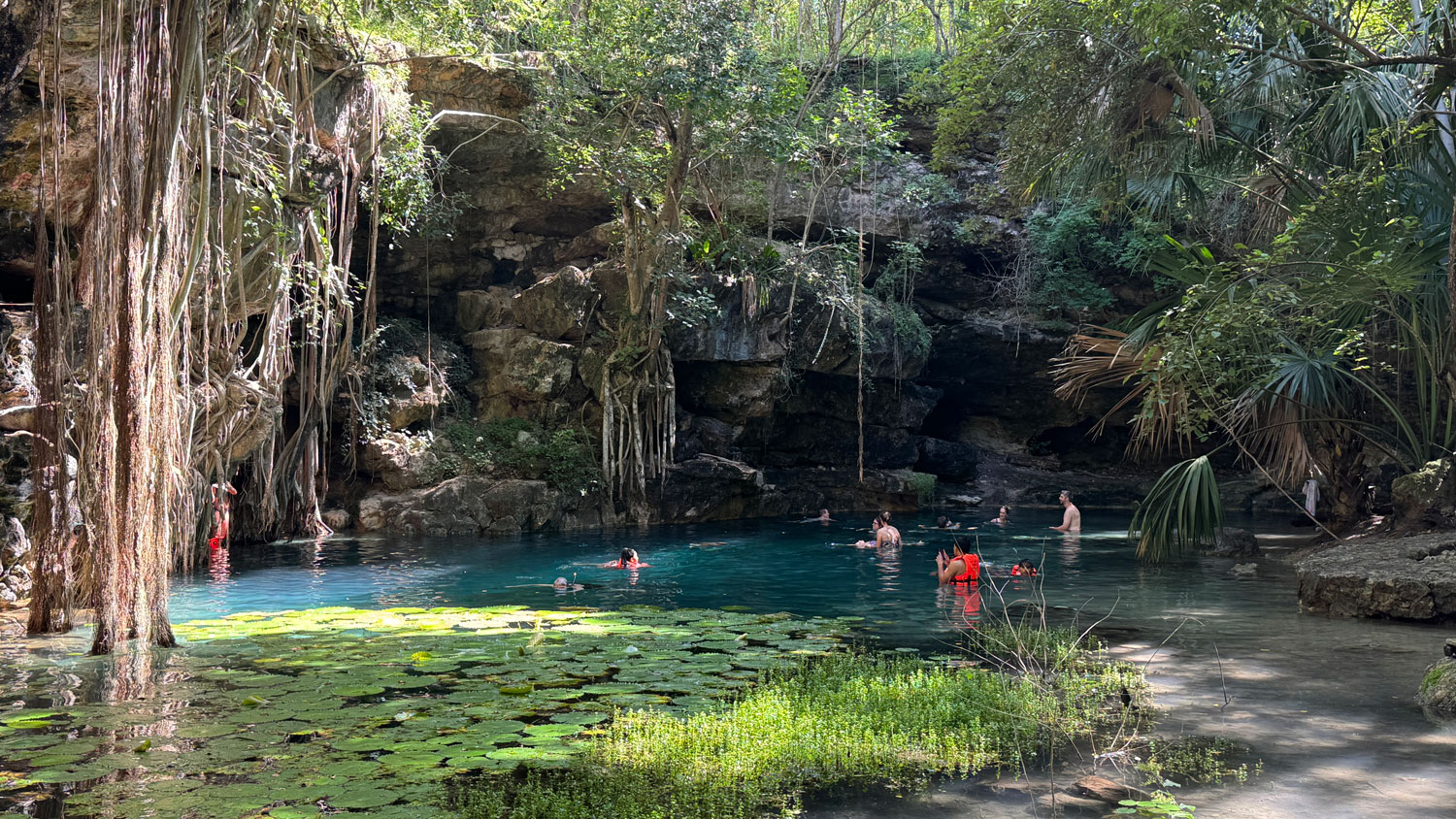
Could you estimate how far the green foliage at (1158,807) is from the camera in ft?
12.7

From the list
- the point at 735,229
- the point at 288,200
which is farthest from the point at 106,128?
the point at 735,229

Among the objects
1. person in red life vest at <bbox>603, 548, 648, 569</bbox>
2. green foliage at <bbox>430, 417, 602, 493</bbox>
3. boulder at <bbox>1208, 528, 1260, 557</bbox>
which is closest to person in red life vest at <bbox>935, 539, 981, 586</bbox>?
person in red life vest at <bbox>603, 548, 648, 569</bbox>

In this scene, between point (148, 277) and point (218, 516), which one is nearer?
point (148, 277)

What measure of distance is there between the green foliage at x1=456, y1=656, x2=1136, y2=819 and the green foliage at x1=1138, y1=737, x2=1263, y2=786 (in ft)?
1.30

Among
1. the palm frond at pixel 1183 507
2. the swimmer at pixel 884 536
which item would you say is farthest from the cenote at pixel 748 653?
the palm frond at pixel 1183 507

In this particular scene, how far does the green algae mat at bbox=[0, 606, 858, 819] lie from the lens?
4012 mm

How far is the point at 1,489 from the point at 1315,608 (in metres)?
11.1

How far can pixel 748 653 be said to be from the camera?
7102 millimetres

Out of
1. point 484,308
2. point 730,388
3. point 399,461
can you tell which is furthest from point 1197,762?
point 484,308

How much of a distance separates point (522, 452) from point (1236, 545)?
454 inches

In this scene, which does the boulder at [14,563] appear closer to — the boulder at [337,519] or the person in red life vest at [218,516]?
the person in red life vest at [218,516]

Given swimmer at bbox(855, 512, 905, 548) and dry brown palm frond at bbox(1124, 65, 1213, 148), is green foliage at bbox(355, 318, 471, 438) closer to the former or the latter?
swimmer at bbox(855, 512, 905, 548)

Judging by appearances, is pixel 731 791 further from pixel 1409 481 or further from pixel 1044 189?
pixel 1044 189

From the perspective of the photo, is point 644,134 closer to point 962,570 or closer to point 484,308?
point 484,308
